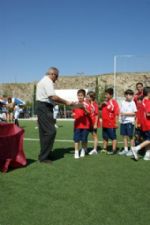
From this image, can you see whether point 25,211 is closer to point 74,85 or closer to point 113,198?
point 113,198

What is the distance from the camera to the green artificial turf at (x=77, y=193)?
14.1 ft

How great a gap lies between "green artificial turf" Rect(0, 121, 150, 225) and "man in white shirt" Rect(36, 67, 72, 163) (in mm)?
423

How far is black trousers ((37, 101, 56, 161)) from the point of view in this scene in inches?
311

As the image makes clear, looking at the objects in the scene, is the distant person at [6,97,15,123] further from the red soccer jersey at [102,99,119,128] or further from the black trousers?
the black trousers

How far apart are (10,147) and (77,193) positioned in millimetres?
2223

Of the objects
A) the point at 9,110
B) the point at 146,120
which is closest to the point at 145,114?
the point at 146,120

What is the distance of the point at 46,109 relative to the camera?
789 centimetres

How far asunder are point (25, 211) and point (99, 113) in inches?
219

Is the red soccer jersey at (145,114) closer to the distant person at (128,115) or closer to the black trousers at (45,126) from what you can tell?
the distant person at (128,115)

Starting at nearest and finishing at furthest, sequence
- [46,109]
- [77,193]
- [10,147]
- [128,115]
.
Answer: [77,193] → [10,147] → [46,109] → [128,115]

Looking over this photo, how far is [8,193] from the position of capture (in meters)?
5.35

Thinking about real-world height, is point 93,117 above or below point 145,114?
below

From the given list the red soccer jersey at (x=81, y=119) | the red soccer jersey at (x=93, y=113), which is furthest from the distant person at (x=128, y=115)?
the red soccer jersey at (x=81, y=119)

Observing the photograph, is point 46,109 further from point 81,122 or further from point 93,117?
point 93,117
